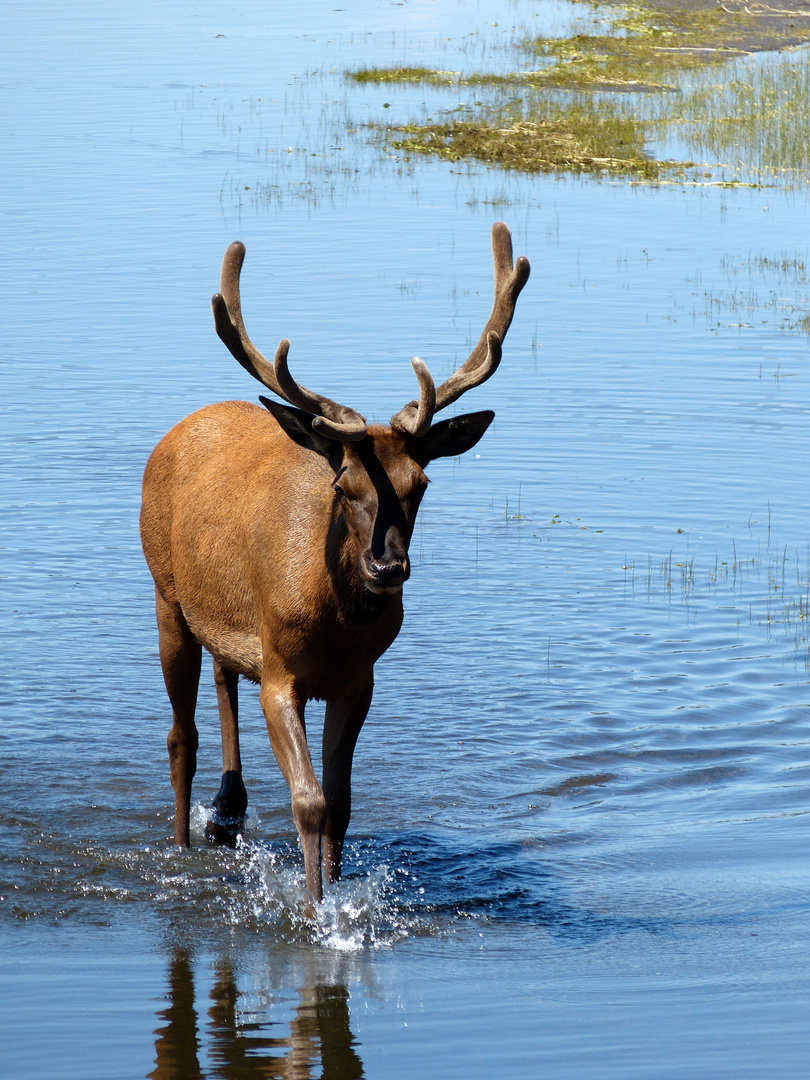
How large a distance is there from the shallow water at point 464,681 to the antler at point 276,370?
198cm

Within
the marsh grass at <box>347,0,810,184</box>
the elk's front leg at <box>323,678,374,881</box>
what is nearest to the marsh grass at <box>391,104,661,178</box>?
the marsh grass at <box>347,0,810,184</box>

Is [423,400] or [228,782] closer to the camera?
[423,400]

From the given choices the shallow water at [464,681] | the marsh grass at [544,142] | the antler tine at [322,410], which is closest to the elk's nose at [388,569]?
the antler tine at [322,410]

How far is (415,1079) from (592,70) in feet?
107

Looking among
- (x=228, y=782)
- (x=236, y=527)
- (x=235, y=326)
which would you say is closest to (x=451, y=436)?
(x=235, y=326)

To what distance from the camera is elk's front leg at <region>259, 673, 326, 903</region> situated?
6.13 m

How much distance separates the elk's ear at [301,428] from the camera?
5.77 meters

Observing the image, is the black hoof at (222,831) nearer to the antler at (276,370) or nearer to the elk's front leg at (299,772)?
the elk's front leg at (299,772)

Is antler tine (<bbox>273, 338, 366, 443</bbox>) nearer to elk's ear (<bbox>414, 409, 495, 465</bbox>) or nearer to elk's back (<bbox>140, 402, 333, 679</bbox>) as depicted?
elk's ear (<bbox>414, 409, 495, 465</bbox>)

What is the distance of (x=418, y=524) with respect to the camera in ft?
39.9

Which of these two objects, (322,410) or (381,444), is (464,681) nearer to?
(322,410)

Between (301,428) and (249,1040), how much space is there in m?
2.17

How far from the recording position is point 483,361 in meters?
6.16

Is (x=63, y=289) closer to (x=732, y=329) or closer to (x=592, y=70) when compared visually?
(x=732, y=329)
